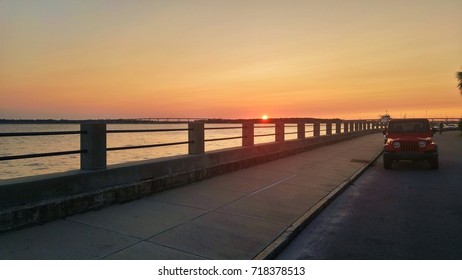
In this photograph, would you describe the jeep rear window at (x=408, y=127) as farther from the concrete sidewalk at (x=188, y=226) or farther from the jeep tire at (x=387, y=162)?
the concrete sidewalk at (x=188, y=226)

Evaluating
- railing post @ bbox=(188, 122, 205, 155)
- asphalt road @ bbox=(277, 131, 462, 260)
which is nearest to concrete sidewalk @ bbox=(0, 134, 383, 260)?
asphalt road @ bbox=(277, 131, 462, 260)

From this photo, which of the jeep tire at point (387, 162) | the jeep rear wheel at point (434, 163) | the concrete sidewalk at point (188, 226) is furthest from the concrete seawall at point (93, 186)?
the jeep rear wheel at point (434, 163)

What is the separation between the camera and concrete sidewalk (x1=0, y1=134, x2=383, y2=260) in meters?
4.82

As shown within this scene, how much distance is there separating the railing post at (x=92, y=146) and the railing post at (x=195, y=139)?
3.16m

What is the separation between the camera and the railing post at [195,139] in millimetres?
9992

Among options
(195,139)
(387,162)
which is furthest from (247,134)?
(387,162)

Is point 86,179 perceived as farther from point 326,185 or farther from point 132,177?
point 326,185

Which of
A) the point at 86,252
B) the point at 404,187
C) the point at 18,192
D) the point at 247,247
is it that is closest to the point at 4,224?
the point at 18,192

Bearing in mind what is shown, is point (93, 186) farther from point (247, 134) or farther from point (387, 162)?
point (387, 162)

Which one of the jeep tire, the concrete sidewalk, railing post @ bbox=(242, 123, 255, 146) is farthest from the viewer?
the jeep tire

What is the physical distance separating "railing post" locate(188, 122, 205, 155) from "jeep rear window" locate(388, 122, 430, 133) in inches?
341

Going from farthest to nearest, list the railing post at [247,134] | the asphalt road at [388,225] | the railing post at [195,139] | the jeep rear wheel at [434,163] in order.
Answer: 1. the jeep rear wheel at [434,163]
2. the railing post at [247,134]
3. the railing post at [195,139]
4. the asphalt road at [388,225]

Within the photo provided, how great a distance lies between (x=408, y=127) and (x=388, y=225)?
9603mm

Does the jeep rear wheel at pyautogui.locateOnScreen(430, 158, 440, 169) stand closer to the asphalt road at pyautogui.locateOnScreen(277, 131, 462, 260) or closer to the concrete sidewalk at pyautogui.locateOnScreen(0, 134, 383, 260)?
the asphalt road at pyautogui.locateOnScreen(277, 131, 462, 260)
